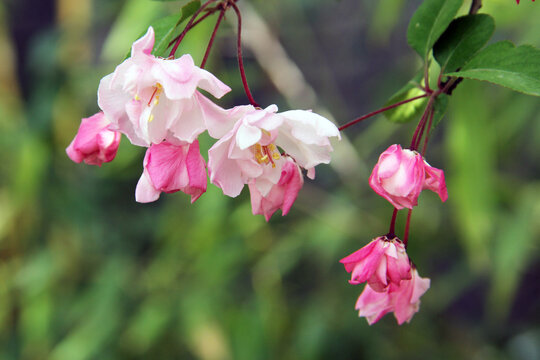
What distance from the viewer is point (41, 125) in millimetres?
1697

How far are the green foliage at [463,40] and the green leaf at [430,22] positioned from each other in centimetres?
1

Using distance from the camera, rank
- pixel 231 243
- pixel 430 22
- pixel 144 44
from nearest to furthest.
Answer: pixel 144 44 → pixel 430 22 → pixel 231 243

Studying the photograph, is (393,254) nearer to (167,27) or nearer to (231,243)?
(167,27)

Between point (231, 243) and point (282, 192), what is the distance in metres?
1.19

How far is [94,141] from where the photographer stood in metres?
0.46

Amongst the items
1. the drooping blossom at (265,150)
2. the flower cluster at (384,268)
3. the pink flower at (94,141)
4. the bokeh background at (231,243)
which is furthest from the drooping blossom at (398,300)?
the bokeh background at (231,243)

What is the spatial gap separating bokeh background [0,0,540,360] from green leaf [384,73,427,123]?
799 mm

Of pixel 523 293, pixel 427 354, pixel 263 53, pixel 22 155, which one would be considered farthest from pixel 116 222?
pixel 523 293

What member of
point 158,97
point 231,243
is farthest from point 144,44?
point 231,243

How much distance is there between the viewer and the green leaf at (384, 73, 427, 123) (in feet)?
1.67

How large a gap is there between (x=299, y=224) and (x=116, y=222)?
619mm

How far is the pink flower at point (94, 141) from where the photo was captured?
1.51 feet

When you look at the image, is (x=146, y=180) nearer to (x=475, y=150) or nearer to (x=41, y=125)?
(x=475, y=150)

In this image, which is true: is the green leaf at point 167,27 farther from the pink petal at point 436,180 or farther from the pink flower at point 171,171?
the pink petal at point 436,180
